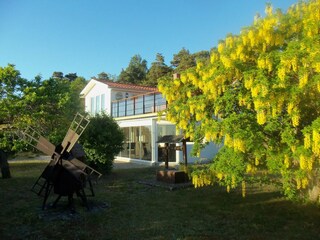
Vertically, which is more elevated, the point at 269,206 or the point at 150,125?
the point at 150,125

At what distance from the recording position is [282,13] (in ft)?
25.2

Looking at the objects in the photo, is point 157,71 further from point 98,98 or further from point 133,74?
point 98,98

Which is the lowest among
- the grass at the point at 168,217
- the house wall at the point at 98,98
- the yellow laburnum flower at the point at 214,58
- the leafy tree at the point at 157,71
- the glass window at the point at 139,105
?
the grass at the point at 168,217

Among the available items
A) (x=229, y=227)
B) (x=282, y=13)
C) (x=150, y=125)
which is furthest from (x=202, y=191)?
(x=150, y=125)

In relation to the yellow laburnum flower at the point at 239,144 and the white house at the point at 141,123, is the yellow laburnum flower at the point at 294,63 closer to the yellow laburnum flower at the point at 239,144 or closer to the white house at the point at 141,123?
the yellow laburnum flower at the point at 239,144

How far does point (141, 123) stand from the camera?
23094 millimetres

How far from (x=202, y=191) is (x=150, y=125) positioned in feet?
34.0

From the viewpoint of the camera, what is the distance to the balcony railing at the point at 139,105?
2180 cm

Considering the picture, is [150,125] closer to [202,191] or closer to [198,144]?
[202,191]

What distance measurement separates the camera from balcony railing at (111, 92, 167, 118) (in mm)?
21797

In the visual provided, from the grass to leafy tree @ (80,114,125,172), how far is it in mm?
3754

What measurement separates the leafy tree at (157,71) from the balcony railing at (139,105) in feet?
99.6

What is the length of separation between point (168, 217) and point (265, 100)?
4.47 meters

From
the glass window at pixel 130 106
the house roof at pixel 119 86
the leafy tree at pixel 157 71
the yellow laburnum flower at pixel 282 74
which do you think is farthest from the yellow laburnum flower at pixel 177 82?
the leafy tree at pixel 157 71
